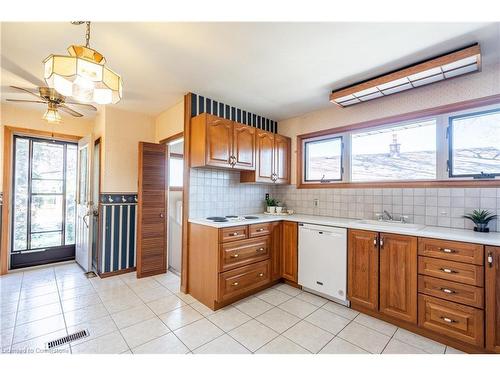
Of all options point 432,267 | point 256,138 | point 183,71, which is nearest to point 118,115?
point 183,71

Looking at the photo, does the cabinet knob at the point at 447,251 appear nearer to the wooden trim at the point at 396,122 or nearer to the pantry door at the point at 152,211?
the wooden trim at the point at 396,122

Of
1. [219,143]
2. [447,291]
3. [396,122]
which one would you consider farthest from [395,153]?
[219,143]

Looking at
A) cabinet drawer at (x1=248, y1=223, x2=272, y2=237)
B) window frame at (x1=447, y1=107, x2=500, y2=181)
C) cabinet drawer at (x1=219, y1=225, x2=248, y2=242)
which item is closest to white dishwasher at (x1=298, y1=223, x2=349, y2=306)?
cabinet drawer at (x1=248, y1=223, x2=272, y2=237)

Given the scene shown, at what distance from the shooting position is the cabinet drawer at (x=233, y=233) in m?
2.35

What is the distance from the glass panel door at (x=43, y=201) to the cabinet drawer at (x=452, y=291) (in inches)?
201

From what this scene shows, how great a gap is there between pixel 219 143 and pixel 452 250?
2.40 m

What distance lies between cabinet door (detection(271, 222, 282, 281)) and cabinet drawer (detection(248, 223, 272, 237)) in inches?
3.9

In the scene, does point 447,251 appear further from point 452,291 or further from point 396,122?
point 396,122

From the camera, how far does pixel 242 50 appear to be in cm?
190

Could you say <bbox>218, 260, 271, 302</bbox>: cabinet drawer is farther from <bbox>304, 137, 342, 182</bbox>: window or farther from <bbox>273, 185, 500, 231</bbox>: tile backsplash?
<bbox>304, 137, 342, 182</bbox>: window

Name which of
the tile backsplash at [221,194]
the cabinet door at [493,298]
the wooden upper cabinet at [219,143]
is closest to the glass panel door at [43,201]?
the tile backsplash at [221,194]

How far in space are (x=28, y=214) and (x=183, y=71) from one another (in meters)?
3.60

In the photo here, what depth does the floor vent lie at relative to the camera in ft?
5.75
